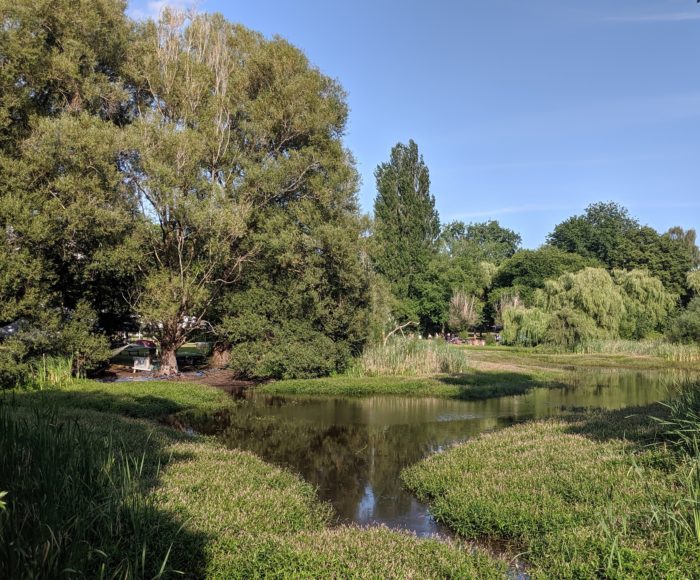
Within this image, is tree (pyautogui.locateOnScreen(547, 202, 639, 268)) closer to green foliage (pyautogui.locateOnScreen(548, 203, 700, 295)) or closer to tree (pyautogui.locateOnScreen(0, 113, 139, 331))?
green foliage (pyautogui.locateOnScreen(548, 203, 700, 295))

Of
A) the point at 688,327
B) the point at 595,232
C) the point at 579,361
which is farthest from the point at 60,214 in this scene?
the point at 595,232

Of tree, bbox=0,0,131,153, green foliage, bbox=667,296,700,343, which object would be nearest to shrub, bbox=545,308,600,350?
green foliage, bbox=667,296,700,343

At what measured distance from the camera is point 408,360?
27.4m

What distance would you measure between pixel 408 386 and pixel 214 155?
13.6m

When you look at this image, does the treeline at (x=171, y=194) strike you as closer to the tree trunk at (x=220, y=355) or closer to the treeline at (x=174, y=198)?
the treeline at (x=174, y=198)

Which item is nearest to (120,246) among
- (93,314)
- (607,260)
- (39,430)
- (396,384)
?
(93,314)

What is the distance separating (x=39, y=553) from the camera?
3.71 metres

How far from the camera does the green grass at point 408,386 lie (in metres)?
22.6

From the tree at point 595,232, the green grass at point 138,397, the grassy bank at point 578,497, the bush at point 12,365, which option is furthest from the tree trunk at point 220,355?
the tree at point 595,232

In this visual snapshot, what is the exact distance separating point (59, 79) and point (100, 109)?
7.87ft

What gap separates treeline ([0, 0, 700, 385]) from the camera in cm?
1988

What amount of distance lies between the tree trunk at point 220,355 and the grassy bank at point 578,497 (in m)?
20.6

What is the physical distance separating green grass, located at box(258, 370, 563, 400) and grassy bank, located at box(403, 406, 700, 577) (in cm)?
1038

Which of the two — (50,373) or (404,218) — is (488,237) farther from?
(50,373)
